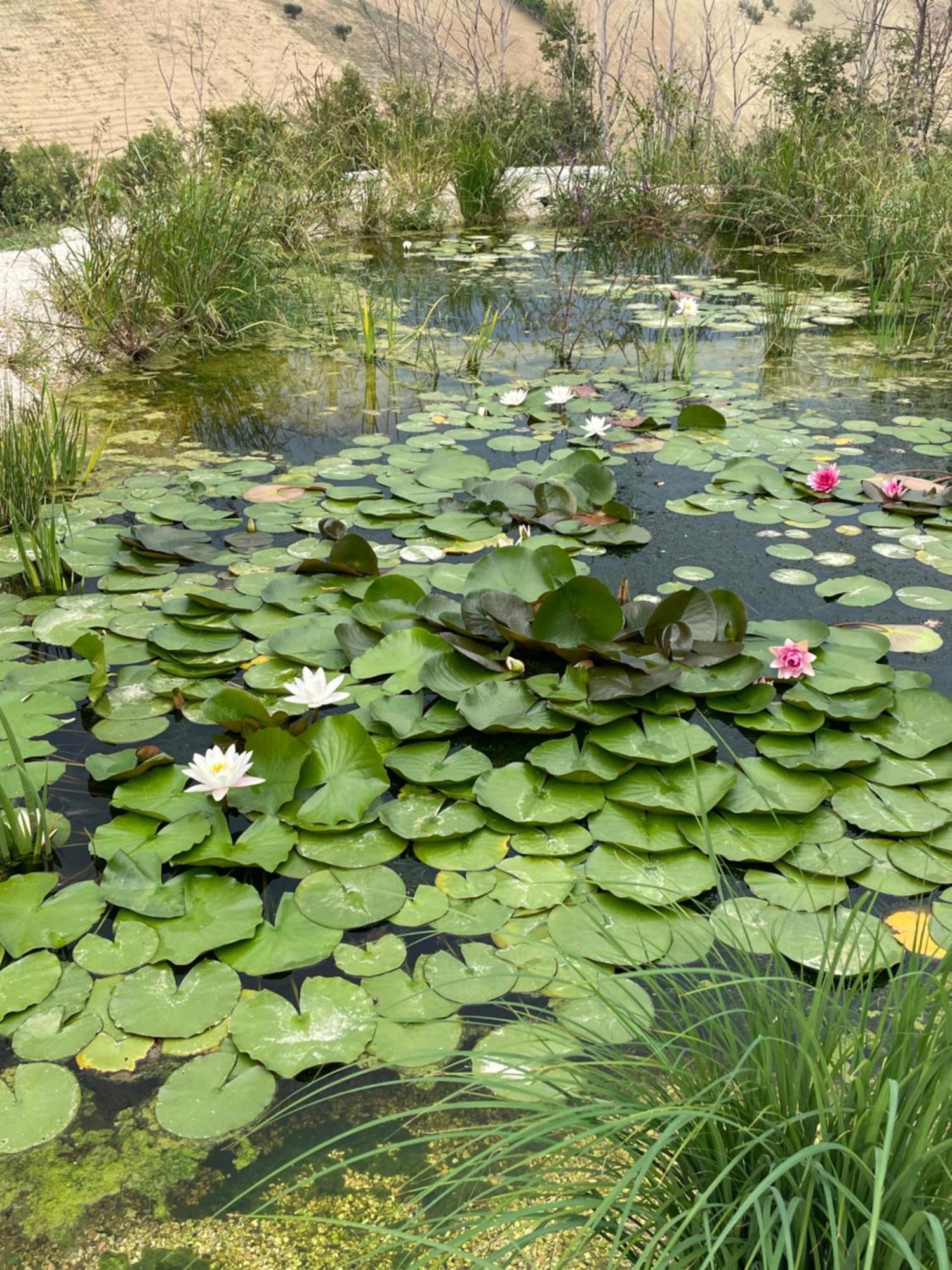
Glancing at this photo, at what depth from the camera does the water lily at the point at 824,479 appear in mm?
2932

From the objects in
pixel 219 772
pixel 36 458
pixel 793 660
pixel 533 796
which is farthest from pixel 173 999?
pixel 36 458

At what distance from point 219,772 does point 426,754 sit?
0.40 m

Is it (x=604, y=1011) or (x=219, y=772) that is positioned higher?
(x=219, y=772)

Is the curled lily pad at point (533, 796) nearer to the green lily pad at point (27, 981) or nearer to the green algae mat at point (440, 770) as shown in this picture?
the green algae mat at point (440, 770)

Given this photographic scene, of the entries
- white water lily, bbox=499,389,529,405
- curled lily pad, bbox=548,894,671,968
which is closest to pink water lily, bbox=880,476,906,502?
white water lily, bbox=499,389,529,405

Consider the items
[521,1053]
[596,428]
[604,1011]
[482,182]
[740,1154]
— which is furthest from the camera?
[482,182]

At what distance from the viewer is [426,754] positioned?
1.90 metres

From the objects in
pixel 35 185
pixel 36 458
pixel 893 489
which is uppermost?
pixel 35 185

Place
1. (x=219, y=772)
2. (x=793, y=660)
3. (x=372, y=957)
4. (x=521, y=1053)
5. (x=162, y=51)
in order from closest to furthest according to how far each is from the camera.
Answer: (x=521, y=1053), (x=372, y=957), (x=219, y=772), (x=793, y=660), (x=162, y=51)

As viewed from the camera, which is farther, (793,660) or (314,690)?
(793,660)

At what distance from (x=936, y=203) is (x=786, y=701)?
409 cm

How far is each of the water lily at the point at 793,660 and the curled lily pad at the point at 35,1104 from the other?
1.42 m

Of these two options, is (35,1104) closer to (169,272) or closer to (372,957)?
(372,957)

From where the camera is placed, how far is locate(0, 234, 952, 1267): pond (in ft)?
4.31
